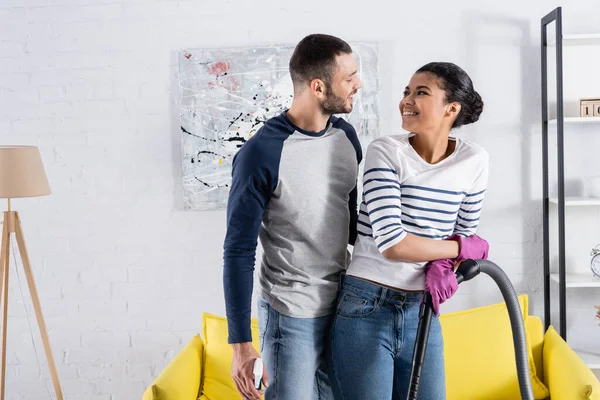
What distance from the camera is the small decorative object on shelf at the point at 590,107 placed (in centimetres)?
291

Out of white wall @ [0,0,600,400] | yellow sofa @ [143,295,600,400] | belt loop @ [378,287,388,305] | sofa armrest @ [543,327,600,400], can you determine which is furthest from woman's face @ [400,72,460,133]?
white wall @ [0,0,600,400]

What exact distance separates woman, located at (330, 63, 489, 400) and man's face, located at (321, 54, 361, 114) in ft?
0.45

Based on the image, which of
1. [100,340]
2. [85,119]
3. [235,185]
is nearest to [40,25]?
[85,119]

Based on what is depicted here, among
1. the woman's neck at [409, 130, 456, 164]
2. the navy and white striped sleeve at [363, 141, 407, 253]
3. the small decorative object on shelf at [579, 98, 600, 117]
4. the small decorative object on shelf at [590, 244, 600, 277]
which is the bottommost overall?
the small decorative object on shelf at [590, 244, 600, 277]

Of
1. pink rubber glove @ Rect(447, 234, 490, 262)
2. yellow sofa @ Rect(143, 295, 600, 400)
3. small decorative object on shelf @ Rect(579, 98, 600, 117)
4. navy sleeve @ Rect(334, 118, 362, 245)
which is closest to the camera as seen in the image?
pink rubber glove @ Rect(447, 234, 490, 262)

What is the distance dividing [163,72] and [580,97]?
1927 millimetres

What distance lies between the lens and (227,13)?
123 inches

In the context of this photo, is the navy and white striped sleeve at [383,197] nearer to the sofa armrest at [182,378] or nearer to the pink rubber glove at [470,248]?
the pink rubber glove at [470,248]

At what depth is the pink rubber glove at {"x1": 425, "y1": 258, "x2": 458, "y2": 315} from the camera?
5.07 feet

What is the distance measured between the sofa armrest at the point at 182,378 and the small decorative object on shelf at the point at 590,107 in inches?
75.9

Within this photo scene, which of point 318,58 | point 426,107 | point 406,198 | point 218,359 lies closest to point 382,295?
point 406,198

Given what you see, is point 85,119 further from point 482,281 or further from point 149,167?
point 482,281

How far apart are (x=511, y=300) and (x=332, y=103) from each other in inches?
25.8

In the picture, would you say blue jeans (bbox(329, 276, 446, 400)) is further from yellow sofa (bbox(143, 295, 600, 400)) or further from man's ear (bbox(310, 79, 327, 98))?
yellow sofa (bbox(143, 295, 600, 400))
